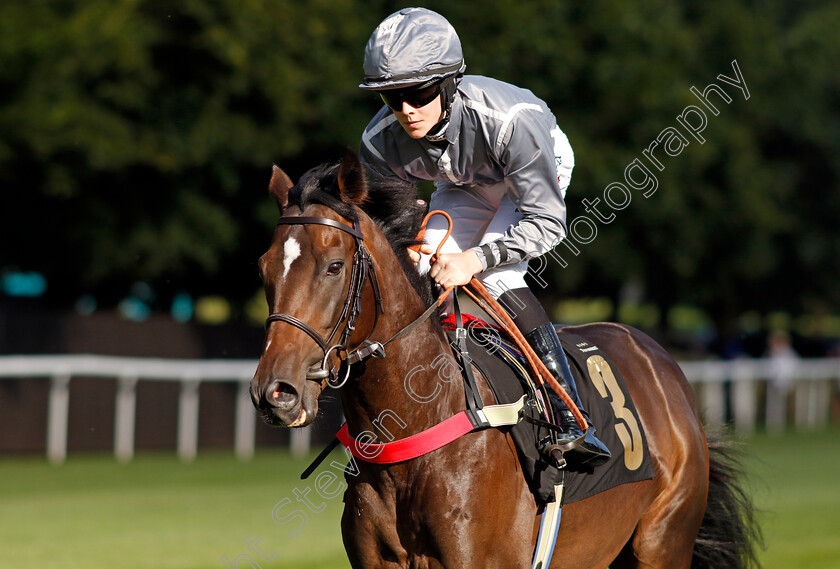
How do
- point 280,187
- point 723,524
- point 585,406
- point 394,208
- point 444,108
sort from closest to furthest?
point 280,187
point 394,208
point 444,108
point 585,406
point 723,524

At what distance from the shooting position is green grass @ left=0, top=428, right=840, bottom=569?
22.6 feet

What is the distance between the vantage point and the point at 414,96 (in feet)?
11.4

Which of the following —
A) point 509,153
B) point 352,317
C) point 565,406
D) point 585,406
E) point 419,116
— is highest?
point 419,116

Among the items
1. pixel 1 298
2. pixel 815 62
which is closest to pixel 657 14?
→ pixel 815 62

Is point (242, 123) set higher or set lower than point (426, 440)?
lower

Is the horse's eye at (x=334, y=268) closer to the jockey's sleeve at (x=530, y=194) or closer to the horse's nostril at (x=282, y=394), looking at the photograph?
the horse's nostril at (x=282, y=394)

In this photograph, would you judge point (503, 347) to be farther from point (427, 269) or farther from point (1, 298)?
point (1, 298)

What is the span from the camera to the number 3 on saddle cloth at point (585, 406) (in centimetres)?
350

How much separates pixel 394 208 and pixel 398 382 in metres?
0.59

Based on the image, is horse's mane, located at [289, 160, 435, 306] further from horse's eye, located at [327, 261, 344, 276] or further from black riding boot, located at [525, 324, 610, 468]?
black riding boot, located at [525, 324, 610, 468]

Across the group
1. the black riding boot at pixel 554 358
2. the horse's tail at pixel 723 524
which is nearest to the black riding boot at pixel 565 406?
the black riding boot at pixel 554 358

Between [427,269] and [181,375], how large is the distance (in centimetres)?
919

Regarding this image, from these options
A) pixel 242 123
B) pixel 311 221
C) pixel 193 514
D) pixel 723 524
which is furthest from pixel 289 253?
pixel 242 123

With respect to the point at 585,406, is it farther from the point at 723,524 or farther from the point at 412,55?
the point at 412,55
